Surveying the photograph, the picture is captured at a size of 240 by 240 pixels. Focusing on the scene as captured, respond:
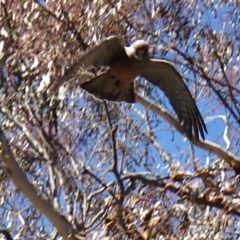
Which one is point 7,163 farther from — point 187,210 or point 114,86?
point 114,86

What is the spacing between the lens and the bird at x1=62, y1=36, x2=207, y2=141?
14.8ft

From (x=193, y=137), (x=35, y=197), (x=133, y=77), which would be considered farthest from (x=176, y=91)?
(x=35, y=197)

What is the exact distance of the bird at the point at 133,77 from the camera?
452cm

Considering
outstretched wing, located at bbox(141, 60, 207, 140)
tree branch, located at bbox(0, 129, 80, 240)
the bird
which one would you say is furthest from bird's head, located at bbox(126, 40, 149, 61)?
tree branch, located at bbox(0, 129, 80, 240)

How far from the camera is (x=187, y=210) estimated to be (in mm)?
3756

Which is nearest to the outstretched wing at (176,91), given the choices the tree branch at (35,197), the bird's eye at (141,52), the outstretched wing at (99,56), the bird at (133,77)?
the bird at (133,77)

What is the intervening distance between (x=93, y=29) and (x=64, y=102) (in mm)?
492

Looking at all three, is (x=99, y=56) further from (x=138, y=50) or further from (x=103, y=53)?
(x=138, y=50)

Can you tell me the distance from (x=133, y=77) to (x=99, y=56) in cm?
42

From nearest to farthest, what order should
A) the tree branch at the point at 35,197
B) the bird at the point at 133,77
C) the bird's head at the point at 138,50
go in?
the tree branch at the point at 35,197, the bird at the point at 133,77, the bird's head at the point at 138,50

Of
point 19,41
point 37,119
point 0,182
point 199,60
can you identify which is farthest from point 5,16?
point 199,60

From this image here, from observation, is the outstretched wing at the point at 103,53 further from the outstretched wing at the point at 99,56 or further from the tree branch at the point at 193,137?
the tree branch at the point at 193,137

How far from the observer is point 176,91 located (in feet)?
16.5

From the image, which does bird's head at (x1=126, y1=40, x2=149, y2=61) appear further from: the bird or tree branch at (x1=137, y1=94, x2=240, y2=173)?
tree branch at (x1=137, y1=94, x2=240, y2=173)
